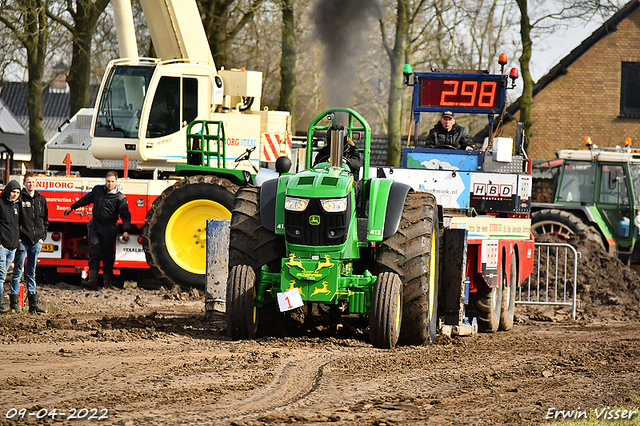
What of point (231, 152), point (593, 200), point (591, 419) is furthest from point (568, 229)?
point (591, 419)

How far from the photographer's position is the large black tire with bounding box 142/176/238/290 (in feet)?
40.7

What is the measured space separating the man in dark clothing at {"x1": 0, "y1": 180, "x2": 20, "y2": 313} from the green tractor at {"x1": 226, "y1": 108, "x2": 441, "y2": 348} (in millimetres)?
3689

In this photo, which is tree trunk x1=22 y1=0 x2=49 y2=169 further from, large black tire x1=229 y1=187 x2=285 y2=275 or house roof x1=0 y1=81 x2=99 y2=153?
house roof x1=0 y1=81 x2=99 y2=153

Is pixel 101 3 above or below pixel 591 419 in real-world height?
above

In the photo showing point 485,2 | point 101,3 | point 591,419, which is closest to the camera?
point 591,419

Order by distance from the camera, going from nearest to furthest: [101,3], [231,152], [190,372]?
[190,372]
[231,152]
[101,3]

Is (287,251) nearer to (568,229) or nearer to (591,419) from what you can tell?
(591,419)

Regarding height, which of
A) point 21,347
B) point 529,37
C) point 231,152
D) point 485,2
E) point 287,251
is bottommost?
point 21,347

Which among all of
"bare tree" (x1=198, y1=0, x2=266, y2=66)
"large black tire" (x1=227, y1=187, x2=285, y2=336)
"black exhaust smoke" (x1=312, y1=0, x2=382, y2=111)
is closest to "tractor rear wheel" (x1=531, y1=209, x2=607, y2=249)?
"black exhaust smoke" (x1=312, y1=0, x2=382, y2=111)

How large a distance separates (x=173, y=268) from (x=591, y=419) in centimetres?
805

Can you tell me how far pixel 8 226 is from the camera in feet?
34.3

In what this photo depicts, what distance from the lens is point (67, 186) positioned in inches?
511

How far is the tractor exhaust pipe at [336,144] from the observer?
803 cm

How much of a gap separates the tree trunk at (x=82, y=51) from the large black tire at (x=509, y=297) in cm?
1482
